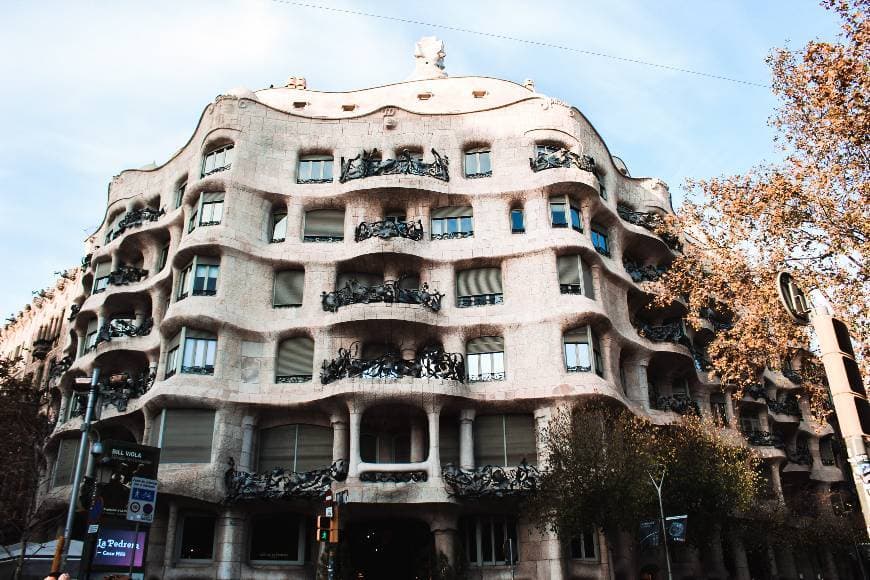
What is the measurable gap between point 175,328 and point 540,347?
1532 cm

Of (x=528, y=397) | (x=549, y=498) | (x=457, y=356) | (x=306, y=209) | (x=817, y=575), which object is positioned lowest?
(x=817, y=575)

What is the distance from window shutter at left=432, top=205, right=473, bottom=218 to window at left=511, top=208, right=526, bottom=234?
2.00 m

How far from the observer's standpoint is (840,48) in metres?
22.3

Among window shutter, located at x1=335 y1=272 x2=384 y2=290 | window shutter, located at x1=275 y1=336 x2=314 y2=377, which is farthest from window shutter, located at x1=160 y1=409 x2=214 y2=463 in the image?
window shutter, located at x1=335 y1=272 x2=384 y2=290

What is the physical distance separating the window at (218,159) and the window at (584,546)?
22.5 m

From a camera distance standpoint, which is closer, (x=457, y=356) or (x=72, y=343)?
(x=457, y=356)

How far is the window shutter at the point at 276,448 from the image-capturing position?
30.5 m

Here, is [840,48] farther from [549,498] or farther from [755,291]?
[549,498]

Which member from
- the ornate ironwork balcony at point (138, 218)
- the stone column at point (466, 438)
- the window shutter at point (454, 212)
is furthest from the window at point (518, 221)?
the ornate ironwork balcony at point (138, 218)

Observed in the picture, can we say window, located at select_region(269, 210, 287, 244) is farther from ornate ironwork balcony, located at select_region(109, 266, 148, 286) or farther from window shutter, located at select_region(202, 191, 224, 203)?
ornate ironwork balcony, located at select_region(109, 266, 148, 286)

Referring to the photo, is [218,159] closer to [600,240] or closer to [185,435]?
[185,435]

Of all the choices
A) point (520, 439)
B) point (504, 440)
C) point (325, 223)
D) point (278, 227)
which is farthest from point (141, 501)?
point (325, 223)

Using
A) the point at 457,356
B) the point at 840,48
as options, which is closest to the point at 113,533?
the point at 457,356

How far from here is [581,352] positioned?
30688 millimetres
